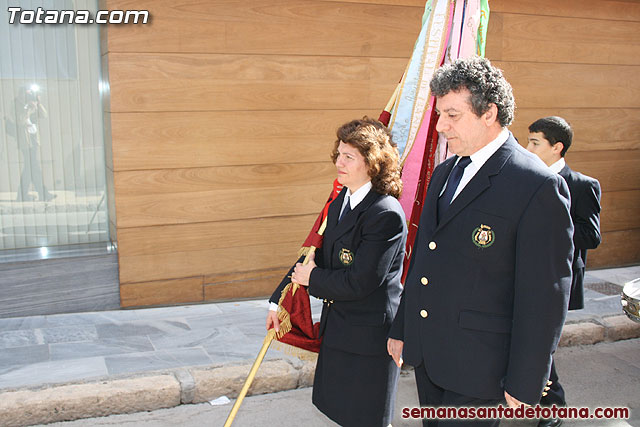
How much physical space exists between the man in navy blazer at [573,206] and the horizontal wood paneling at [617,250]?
372cm

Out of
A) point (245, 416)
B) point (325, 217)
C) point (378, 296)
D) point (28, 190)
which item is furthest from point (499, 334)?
point (28, 190)

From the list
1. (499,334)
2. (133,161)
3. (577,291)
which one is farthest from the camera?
(133,161)

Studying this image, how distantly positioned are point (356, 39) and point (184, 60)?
5.50 feet

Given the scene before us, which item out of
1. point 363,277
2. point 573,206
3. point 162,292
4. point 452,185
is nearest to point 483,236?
point 452,185

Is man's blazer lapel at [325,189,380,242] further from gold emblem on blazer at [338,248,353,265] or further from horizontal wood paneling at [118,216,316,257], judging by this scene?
horizontal wood paneling at [118,216,316,257]

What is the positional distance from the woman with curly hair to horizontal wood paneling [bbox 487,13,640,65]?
4.25 m

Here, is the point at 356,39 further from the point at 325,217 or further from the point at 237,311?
the point at 325,217

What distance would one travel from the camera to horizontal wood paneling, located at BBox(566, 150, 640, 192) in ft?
24.7

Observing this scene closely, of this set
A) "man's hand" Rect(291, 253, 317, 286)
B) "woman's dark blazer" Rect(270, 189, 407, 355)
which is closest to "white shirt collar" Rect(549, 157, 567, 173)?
"woman's dark blazer" Rect(270, 189, 407, 355)

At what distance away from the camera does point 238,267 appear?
6305 mm

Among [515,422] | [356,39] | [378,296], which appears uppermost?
[356,39]

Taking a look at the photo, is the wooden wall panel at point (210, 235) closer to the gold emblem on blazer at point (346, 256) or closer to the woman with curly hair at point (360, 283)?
the woman with curly hair at point (360, 283)

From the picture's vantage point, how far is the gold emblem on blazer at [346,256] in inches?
123

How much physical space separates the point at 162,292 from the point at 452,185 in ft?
13.0
